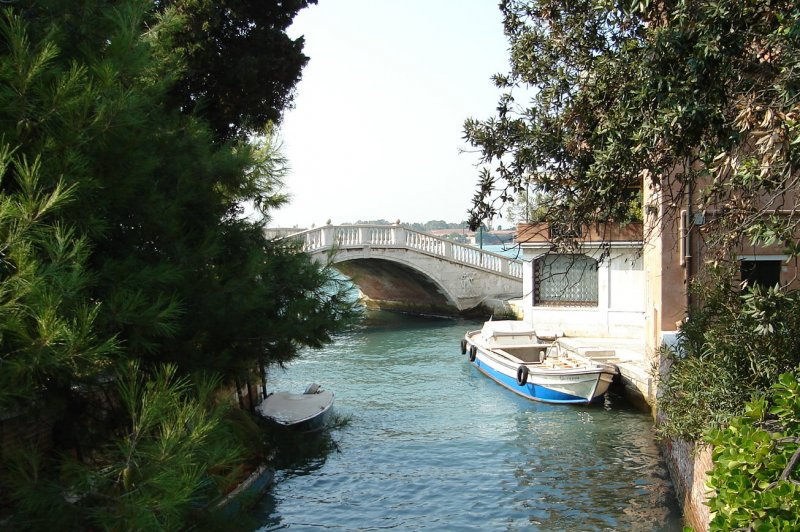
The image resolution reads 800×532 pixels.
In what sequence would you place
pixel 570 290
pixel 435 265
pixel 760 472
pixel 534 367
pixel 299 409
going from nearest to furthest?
pixel 760 472
pixel 299 409
pixel 534 367
pixel 570 290
pixel 435 265

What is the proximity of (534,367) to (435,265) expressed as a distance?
46.0ft

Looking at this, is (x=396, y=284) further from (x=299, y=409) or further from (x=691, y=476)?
(x=691, y=476)

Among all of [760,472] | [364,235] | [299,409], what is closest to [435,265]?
[364,235]

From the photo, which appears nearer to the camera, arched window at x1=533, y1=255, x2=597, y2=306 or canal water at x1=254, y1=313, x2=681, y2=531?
canal water at x1=254, y1=313, x2=681, y2=531

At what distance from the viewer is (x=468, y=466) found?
12.4m

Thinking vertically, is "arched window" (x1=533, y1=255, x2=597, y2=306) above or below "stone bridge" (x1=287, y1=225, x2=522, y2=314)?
below

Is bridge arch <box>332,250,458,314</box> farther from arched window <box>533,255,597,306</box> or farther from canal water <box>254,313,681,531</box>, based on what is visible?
canal water <box>254,313,681,531</box>

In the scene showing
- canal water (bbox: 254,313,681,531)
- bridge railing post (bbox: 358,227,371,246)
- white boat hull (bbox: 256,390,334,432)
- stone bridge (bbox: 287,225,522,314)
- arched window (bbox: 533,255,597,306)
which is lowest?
canal water (bbox: 254,313,681,531)

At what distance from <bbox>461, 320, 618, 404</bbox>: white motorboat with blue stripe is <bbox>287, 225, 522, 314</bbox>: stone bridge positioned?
29.3 ft

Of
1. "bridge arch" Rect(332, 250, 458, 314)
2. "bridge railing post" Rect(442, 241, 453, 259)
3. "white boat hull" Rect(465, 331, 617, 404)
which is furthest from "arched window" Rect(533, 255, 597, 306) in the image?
"bridge railing post" Rect(442, 241, 453, 259)

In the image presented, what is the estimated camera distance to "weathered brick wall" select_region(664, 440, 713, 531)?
776cm

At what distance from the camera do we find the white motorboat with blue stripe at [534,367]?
15.7 meters

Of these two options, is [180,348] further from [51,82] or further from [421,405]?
[421,405]

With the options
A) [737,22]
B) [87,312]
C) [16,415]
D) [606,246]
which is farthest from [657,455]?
[87,312]
